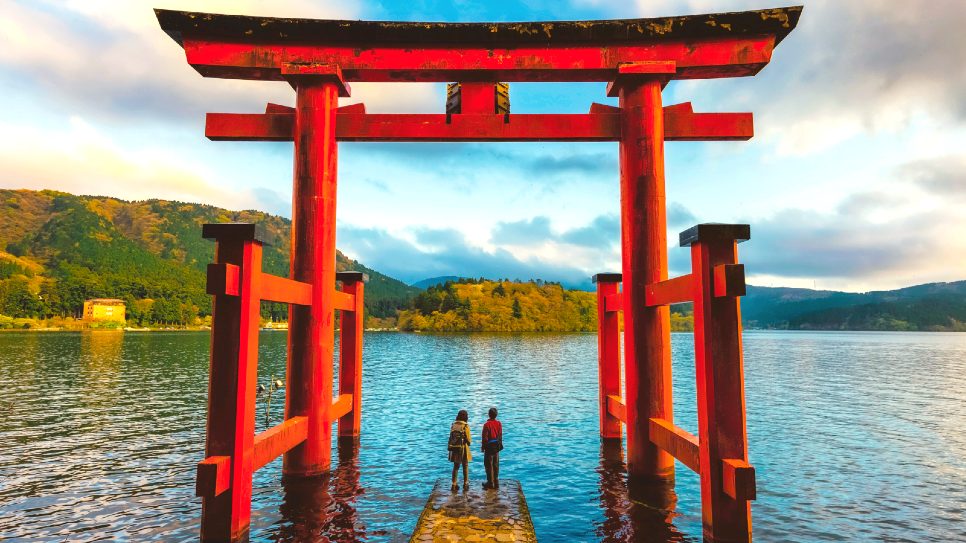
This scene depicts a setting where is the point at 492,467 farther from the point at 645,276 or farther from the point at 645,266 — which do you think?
the point at 645,266

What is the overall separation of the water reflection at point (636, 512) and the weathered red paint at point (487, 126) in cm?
816

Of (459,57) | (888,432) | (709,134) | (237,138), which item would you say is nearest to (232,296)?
(237,138)

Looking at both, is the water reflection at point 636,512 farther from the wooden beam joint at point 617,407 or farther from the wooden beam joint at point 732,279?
the wooden beam joint at point 732,279

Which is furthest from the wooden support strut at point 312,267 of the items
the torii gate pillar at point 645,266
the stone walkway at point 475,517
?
the torii gate pillar at point 645,266

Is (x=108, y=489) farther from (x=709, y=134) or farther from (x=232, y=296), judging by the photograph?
(x=709, y=134)

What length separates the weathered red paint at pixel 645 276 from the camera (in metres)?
11.0

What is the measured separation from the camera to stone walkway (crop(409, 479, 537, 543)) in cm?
804

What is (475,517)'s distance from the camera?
352 inches

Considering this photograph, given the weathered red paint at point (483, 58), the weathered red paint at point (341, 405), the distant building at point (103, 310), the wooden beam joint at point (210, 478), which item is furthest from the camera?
the distant building at point (103, 310)

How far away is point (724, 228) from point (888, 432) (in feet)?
74.1

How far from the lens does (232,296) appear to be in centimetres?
802

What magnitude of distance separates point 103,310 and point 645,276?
6760 inches

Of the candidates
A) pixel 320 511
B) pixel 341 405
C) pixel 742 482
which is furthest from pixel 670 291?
pixel 341 405

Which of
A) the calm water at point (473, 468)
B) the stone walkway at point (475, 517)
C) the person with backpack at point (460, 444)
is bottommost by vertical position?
the calm water at point (473, 468)
